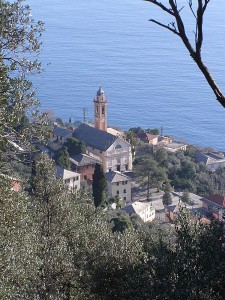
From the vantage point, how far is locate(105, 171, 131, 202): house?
95.7 feet

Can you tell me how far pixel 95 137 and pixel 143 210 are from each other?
11.5m

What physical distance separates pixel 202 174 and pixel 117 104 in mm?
35391

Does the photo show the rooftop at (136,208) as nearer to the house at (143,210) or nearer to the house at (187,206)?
the house at (143,210)

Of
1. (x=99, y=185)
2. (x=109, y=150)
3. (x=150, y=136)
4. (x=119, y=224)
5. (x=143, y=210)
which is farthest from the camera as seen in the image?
(x=150, y=136)

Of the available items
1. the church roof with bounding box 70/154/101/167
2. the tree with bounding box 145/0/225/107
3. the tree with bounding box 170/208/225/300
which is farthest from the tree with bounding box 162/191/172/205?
the tree with bounding box 145/0/225/107

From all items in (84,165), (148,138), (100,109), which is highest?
(100,109)

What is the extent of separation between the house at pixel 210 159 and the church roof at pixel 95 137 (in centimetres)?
823

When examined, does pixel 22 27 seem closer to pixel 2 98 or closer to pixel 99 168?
pixel 2 98

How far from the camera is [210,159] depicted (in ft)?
128

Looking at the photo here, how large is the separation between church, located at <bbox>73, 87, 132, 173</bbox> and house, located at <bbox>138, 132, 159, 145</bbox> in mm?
5639

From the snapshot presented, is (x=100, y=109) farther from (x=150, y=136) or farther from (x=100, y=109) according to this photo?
(x=150, y=136)

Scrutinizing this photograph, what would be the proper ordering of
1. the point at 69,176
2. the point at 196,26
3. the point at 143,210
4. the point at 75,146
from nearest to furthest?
the point at 196,26 < the point at 143,210 < the point at 69,176 < the point at 75,146

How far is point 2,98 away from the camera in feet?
15.8

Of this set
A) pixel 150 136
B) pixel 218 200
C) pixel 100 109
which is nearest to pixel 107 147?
pixel 100 109
